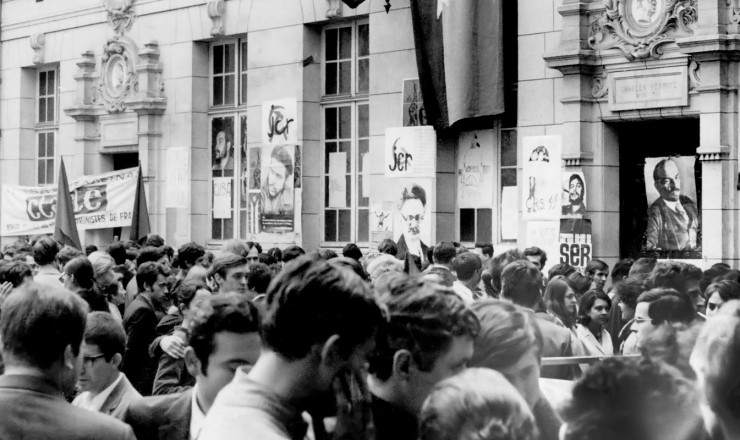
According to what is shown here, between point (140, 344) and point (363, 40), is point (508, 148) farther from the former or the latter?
point (140, 344)

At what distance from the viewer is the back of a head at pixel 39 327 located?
4.25 meters

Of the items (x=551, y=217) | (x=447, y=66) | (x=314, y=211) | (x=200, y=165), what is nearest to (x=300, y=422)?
(x=551, y=217)

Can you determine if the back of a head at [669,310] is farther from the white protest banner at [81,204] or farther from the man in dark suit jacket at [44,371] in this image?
the white protest banner at [81,204]

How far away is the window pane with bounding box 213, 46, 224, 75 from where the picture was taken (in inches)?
→ 889

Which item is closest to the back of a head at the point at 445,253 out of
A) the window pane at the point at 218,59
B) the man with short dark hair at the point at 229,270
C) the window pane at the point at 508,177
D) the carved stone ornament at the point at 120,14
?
the man with short dark hair at the point at 229,270

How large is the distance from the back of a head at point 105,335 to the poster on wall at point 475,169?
1211 cm

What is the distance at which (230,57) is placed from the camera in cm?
2239

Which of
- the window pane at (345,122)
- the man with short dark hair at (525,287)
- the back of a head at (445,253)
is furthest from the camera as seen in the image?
the window pane at (345,122)

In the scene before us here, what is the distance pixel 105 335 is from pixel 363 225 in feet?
47.0

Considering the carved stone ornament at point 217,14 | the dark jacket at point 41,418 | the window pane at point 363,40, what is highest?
the carved stone ornament at point 217,14

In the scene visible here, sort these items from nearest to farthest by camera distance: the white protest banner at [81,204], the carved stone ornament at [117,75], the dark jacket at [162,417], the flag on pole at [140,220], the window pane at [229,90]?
1. the dark jacket at [162,417]
2. the flag on pole at [140,220]
3. the white protest banner at [81,204]
4. the window pane at [229,90]
5. the carved stone ornament at [117,75]

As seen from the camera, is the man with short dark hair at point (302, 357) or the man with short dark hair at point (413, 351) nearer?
the man with short dark hair at point (302, 357)

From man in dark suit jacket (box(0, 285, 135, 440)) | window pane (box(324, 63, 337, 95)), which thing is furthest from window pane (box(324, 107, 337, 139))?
man in dark suit jacket (box(0, 285, 135, 440))

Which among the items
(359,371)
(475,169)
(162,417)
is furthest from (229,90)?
(359,371)
